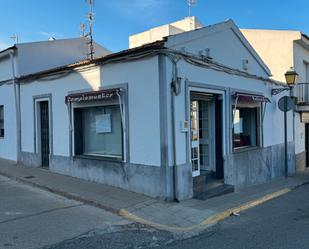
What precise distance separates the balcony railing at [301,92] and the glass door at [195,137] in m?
7.73

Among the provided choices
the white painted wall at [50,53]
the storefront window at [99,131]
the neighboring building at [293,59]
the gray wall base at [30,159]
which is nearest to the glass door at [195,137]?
the storefront window at [99,131]

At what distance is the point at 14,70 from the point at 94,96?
17.7 ft

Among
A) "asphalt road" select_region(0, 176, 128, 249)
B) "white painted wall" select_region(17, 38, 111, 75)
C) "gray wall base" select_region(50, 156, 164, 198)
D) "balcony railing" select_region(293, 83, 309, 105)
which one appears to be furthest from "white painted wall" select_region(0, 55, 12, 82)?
"balcony railing" select_region(293, 83, 309, 105)

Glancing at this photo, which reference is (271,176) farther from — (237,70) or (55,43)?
(55,43)

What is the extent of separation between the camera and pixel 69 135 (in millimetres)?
10219

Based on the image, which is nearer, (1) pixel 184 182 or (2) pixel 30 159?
(1) pixel 184 182

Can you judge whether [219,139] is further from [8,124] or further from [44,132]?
[8,124]

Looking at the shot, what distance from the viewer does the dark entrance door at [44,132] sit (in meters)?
11.7

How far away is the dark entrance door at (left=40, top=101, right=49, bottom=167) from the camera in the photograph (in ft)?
38.3

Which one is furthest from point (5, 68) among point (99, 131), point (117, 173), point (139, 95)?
point (139, 95)

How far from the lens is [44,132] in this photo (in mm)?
11758

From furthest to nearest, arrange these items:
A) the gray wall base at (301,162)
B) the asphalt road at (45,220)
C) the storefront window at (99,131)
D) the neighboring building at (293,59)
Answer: the gray wall base at (301,162) < the neighboring building at (293,59) < the storefront window at (99,131) < the asphalt road at (45,220)

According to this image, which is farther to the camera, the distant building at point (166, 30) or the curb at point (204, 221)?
the distant building at point (166, 30)

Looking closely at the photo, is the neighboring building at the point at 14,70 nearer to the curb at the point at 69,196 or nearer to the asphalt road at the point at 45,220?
the curb at the point at 69,196
